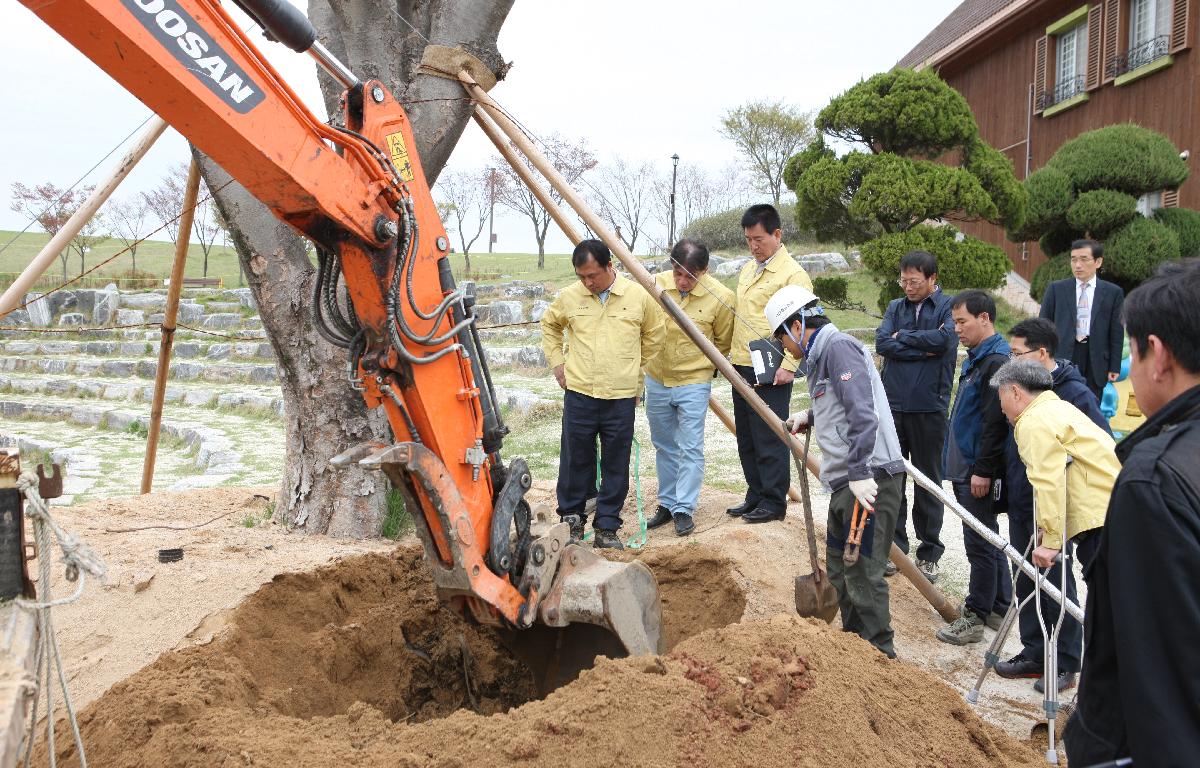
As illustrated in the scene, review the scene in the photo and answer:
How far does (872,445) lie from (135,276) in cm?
2837

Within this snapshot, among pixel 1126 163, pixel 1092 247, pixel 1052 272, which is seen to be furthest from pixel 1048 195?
pixel 1092 247

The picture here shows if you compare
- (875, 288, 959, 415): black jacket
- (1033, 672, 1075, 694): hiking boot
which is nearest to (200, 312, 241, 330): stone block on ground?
(875, 288, 959, 415): black jacket

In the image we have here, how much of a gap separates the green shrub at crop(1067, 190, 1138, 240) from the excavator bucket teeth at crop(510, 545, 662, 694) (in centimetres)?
1039

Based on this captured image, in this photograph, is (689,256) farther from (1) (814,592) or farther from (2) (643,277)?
(1) (814,592)

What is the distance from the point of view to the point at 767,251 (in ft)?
18.8

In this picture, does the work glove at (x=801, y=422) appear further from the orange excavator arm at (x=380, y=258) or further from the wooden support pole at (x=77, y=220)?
the wooden support pole at (x=77, y=220)

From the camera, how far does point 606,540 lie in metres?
5.67

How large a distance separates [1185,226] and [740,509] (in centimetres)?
908

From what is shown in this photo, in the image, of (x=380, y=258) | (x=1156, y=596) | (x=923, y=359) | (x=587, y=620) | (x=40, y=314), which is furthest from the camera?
(x=40, y=314)

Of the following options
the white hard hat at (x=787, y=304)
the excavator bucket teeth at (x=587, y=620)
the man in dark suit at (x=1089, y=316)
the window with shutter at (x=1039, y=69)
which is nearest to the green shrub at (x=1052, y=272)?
the window with shutter at (x=1039, y=69)

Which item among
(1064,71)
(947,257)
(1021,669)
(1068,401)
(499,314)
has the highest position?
(1064,71)

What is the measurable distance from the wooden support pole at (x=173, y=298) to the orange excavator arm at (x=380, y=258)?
2.78 meters

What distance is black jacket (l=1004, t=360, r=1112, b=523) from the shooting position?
164 inches

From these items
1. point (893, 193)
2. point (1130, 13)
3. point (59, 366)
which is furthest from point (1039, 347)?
point (59, 366)
